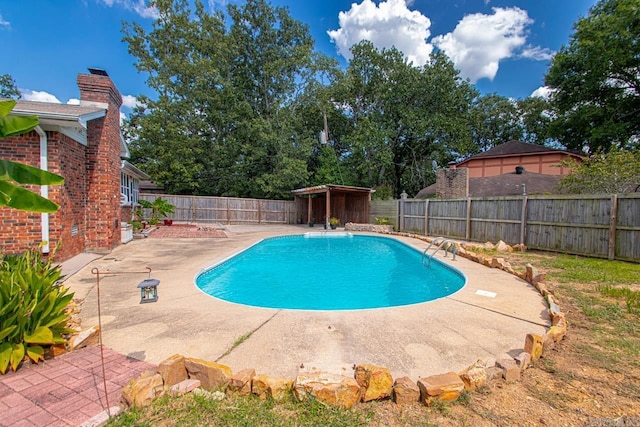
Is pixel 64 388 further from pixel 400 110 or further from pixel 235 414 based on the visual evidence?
pixel 400 110

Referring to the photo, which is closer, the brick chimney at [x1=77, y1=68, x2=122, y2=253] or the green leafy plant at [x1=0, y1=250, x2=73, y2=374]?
the green leafy plant at [x1=0, y1=250, x2=73, y2=374]

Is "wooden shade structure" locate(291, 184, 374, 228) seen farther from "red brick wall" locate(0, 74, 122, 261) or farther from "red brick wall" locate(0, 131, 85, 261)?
"red brick wall" locate(0, 131, 85, 261)

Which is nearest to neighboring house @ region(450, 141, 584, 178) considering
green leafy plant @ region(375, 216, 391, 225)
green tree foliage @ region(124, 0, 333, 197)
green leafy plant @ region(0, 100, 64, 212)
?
green leafy plant @ region(375, 216, 391, 225)

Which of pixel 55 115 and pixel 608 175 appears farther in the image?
pixel 608 175

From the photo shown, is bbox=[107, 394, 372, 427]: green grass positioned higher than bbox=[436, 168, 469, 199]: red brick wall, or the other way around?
bbox=[436, 168, 469, 199]: red brick wall

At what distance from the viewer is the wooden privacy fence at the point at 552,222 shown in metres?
7.96

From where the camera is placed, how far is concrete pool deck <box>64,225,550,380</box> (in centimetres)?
302

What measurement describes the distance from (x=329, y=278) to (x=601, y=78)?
25.5 metres

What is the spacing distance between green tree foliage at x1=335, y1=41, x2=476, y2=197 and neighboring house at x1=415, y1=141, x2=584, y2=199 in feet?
11.5

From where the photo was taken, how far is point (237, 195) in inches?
1011

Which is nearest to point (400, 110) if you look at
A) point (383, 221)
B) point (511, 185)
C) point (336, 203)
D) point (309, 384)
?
point (336, 203)

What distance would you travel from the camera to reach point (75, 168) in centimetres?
774

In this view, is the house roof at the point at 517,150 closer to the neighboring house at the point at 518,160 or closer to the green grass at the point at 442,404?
the neighboring house at the point at 518,160

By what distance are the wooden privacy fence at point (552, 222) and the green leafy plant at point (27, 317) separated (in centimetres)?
1169
